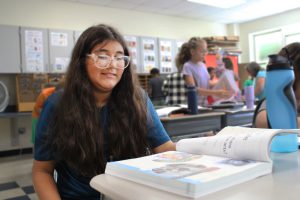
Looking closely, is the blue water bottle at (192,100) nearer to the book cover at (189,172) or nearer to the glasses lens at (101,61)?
the glasses lens at (101,61)

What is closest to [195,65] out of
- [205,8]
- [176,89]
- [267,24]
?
[176,89]

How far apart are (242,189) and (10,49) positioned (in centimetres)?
445

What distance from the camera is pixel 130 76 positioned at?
1.12m

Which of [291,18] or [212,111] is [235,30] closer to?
[291,18]

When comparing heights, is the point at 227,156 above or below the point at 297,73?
below

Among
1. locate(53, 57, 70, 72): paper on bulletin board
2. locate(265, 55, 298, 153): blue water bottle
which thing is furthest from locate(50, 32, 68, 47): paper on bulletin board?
locate(265, 55, 298, 153): blue water bottle

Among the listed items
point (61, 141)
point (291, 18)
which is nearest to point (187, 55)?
point (61, 141)

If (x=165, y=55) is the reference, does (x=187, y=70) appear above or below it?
below

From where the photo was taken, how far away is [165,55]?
581cm

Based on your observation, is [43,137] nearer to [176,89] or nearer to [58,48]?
[176,89]

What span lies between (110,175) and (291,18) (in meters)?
6.60

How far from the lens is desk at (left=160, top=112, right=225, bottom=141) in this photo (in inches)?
73.5

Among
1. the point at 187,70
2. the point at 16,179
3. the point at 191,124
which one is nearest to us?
the point at 191,124

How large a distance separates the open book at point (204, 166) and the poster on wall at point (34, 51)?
421 cm
